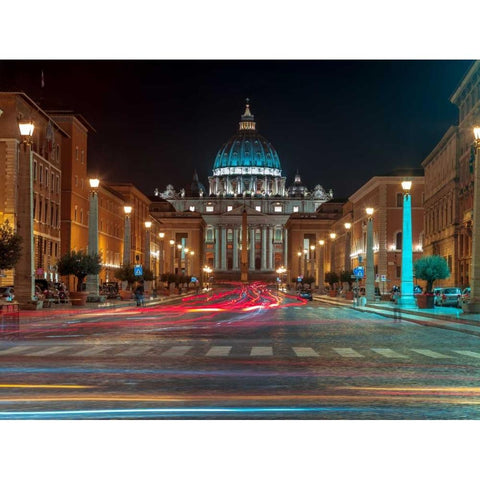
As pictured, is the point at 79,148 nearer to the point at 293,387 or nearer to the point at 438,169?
the point at 438,169

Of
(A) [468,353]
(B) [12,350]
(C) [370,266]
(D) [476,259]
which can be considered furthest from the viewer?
(C) [370,266]

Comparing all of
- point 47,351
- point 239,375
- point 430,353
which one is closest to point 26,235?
point 47,351

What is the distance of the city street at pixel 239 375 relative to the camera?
40.8ft

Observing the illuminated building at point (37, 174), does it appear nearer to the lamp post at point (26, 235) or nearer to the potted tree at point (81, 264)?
the potted tree at point (81, 264)

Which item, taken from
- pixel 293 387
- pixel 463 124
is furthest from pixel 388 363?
pixel 463 124

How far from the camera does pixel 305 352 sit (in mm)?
22844

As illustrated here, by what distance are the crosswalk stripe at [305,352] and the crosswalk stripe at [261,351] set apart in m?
0.57

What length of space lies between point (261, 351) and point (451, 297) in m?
38.9

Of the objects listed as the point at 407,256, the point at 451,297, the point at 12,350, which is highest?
the point at 407,256

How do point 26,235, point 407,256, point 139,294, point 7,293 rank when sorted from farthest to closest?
point 139,294 < point 407,256 < point 7,293 < point 26,235

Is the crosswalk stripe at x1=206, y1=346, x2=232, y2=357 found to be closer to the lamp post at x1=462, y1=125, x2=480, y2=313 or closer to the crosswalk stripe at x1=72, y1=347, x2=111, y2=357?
the crosswalk stripe at x1=72, y1=347, x2=111, y2=357

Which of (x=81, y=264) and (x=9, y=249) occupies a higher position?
(x=9, y=249)

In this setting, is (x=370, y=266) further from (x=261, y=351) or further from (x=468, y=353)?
(x=261, y=351)
